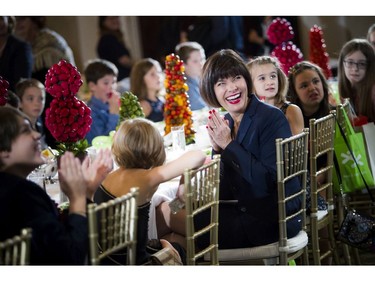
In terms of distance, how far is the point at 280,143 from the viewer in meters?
4.34

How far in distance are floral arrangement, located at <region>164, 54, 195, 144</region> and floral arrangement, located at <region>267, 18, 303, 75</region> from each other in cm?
106

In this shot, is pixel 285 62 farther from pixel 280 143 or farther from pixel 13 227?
pixel 13 227

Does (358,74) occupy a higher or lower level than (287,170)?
higher

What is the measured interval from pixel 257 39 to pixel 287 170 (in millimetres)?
6249

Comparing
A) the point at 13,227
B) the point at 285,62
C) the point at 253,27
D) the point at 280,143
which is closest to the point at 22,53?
the point at 285,62

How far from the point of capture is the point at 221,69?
15.1 feet

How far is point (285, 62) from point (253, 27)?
4.49m

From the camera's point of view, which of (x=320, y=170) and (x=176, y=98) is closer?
(x=320, y=170)

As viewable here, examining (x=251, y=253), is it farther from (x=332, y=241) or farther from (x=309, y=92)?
(x=309, y=92)

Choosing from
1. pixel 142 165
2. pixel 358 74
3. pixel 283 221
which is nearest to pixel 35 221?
pixel 142 165

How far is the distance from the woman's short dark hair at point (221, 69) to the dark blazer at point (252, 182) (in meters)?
0.16

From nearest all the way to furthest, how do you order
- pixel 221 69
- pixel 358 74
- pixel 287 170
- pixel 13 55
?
pixel 287 170
pixel 221 69
pixel 358 74
pixel 13 55

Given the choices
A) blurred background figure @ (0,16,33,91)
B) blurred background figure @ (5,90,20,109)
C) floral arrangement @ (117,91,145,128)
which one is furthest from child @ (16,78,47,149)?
floral arrangement @ (117,91,145,128)

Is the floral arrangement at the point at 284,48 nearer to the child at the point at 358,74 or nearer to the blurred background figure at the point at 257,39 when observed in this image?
the child at the point at 358,74
